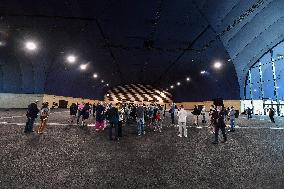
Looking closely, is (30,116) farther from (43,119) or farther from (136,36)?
(136,36)

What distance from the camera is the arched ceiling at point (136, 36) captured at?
17.9m

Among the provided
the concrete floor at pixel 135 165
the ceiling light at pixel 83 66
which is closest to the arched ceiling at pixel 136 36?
the ceiling light at pixel 83 66

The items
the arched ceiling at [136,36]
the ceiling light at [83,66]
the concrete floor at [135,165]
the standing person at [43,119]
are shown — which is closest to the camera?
the concrete floor at [135,165]

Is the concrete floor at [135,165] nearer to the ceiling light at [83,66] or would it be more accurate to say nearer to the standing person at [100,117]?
the standing person at [100,117]

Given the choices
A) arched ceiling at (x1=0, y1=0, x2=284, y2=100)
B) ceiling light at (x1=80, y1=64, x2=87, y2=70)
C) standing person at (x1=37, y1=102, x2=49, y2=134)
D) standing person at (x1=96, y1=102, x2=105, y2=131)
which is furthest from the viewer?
ceiling light at (x1=80, y1=64, x2=87, y2=70)

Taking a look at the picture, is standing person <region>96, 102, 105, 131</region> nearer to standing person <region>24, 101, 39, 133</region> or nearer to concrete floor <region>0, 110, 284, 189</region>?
standing person <region>24, 101, 39, 133</region>

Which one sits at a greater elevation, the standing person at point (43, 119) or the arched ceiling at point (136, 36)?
the arched ceiling at point (136, 36)

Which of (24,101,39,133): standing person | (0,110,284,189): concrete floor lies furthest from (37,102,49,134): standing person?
(0,110,284,189): concrete floor

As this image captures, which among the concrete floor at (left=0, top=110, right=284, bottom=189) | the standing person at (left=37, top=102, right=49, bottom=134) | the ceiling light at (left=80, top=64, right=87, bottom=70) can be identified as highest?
the ceiling light at (left=80, top=64, right=87, bottom=70)

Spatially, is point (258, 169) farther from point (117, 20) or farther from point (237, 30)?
point (237, 30)

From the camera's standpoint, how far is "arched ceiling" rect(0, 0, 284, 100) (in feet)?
58.7

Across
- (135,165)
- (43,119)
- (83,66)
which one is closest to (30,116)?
(43,119)

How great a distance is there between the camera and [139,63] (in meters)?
36.4

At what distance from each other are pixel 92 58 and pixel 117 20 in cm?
1312
